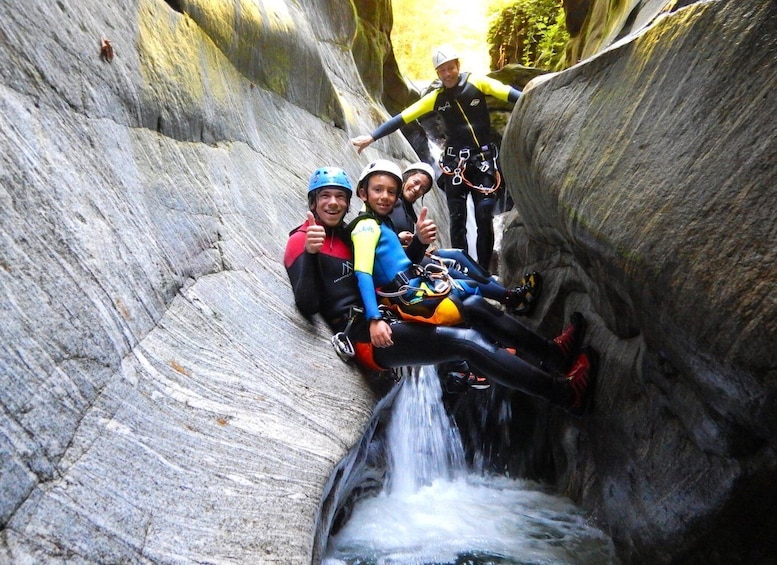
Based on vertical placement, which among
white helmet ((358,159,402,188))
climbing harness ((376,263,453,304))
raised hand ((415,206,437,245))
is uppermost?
white helmet ((358,159,402,188))

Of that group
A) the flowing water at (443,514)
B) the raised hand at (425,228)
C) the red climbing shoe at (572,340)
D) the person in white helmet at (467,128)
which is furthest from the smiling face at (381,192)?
the flowing water at (443,514)

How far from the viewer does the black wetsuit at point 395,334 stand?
4.32m

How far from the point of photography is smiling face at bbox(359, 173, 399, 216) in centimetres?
491

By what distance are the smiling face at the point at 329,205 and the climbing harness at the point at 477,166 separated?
293cm

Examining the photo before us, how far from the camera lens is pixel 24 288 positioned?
223 centimetres

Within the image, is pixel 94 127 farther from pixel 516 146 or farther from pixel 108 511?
pixel 516 146

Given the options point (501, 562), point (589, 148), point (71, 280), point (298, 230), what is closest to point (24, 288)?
point (71, 280)

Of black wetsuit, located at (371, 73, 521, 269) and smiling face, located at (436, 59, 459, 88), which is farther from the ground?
smiling face, located at (436, 59, 459, 88)

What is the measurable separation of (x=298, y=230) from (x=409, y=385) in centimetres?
269

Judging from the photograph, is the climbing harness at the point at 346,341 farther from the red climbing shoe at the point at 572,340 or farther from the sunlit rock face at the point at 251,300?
the red climbing shoe at the point at 572,340

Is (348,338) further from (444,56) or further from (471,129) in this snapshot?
(444,56)

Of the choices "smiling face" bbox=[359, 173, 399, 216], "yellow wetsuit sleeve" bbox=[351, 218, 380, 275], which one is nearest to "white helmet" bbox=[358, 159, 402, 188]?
"smiling face" bbox=[359, 173, 399, 216]

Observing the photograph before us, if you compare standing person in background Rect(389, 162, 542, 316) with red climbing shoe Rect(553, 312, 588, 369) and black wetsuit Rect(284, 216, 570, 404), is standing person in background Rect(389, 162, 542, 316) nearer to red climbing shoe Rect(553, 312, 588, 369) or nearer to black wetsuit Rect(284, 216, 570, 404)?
red climbing shoe Rect(553, 312, 588, 369)

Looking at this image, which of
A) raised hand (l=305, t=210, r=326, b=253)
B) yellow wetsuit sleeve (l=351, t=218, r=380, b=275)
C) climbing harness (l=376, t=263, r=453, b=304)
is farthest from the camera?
climbing harness (l=376, t=263, r=453, b=304)
